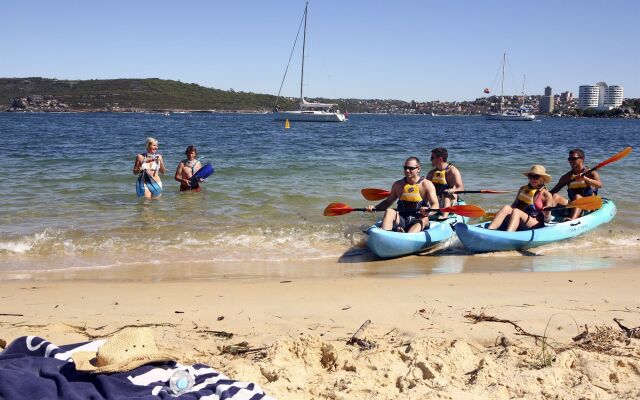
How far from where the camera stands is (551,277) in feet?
17.7

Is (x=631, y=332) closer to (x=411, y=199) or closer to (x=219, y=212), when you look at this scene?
(x=411, y=199)

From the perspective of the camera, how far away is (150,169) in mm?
9852

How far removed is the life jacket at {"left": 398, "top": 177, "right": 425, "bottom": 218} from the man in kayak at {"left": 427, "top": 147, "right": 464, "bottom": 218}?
2.91ft

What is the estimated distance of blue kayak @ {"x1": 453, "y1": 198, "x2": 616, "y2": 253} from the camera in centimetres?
649

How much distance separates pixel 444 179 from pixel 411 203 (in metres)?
1.21

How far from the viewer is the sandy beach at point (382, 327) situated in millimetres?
3076

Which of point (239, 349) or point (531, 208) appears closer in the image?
point (239, 349)

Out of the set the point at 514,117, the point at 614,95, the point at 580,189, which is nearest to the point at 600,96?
the point at 614,95

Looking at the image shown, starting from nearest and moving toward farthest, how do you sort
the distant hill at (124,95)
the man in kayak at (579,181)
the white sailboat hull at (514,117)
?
1. the man in kayak at (579,181)
2. the white sailboat hull at (514,117)
3. the distant hill at (124,95)

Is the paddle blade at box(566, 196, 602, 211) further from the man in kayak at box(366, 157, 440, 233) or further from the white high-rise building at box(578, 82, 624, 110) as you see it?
the white high-rise building at box(578, 82, 624, 110)

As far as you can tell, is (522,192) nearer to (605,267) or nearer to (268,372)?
(605,267)

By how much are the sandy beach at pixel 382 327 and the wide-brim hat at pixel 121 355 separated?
39 cm

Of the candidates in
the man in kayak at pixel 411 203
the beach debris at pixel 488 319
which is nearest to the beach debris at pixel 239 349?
the beach debris at pixel 488 319

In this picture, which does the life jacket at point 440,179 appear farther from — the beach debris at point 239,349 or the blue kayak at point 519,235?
the beach debris at point 239,349
